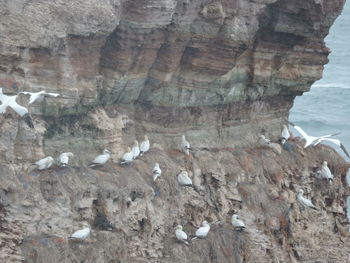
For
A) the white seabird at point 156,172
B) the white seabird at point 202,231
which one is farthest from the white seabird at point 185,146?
the white seabird at point 202,231

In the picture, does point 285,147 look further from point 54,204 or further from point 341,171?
point 54,204

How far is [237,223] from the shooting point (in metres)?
39.2

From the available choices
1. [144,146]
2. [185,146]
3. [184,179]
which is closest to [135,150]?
[144,146]

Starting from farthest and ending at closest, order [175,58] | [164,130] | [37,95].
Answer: [164,130]
[175,58]
[37,95]

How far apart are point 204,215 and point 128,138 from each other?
11.6 feet

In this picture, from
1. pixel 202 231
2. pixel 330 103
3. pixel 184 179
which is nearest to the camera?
pixel 202 231

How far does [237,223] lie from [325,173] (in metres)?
6.47

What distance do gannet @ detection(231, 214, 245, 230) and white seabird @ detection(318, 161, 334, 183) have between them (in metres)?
6.18

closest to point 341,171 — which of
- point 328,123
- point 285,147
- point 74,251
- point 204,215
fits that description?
point 285,147

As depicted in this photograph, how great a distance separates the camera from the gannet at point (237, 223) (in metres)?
39.2

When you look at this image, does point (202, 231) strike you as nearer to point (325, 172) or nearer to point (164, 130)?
point (164, 130)

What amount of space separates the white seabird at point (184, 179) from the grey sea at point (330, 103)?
108 ft

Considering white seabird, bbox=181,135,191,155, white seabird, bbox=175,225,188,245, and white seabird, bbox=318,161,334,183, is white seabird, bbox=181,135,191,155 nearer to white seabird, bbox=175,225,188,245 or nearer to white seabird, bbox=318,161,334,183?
white seabird, bbox=175,225,188,245

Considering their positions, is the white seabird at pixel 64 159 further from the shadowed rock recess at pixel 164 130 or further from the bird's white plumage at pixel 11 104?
the bird's white plumage at pixel 11 104
